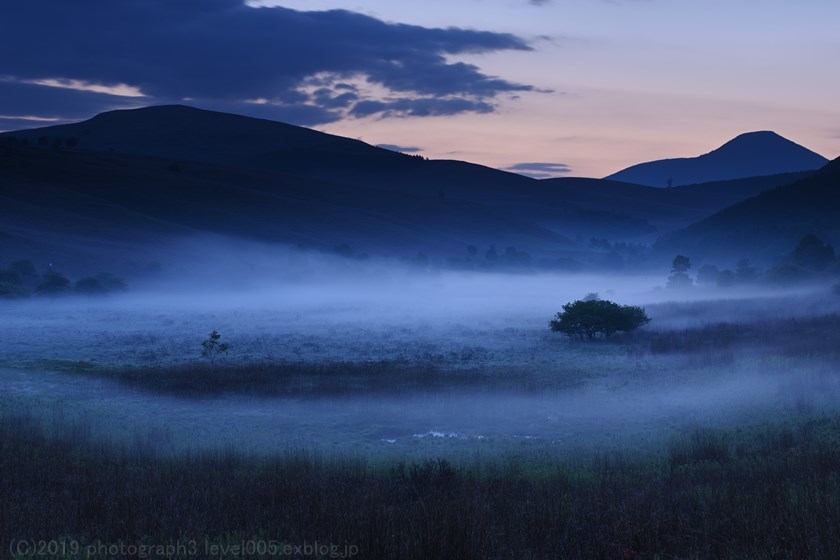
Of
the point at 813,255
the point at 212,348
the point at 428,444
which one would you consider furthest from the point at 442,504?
the point at 813,255

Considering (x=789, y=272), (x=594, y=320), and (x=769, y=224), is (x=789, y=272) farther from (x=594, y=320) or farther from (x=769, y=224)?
(x=769, y=224)

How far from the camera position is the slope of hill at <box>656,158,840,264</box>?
152125 mm

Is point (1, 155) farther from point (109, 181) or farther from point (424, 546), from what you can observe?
point (424, 546)

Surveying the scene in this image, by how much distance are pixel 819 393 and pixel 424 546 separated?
17832mm

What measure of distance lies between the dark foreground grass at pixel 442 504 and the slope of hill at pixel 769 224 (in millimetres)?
146165

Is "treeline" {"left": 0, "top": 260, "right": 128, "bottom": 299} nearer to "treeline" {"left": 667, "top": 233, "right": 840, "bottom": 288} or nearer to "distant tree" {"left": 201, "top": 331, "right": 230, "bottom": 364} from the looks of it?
"distant tree" {"left": 201, "top": 331, "right": 230, "bottom": 364}

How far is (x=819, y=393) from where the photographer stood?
68.8 ft

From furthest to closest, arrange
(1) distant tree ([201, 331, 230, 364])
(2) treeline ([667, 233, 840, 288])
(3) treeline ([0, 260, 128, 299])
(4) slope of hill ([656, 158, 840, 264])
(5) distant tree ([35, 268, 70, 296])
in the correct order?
(4) slope of hill ([656, 158, 840, 264]) < (2) treeline ([667, 233, 840, 288]) < (5) distant tree ([35, 268, 70, 296]) < (3) treeline ([0, 260, 128, 299]) < (1) distant tree ([201, 331, 230, 364])

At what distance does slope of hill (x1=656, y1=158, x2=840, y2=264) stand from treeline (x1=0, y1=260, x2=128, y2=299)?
12205 centimetres

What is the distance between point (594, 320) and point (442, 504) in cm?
3401

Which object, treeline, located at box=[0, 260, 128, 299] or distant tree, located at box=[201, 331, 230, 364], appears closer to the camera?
distant tree, located at box=[201, 331, 230, 364]

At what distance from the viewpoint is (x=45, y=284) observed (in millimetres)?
73625

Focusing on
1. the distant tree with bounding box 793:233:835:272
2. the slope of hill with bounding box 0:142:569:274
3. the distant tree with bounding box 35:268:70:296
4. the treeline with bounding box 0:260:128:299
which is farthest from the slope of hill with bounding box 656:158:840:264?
the distant tree with bounding box 35:268:70:296

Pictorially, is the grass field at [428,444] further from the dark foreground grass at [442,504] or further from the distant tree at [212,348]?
the distant tree at [212,348]
